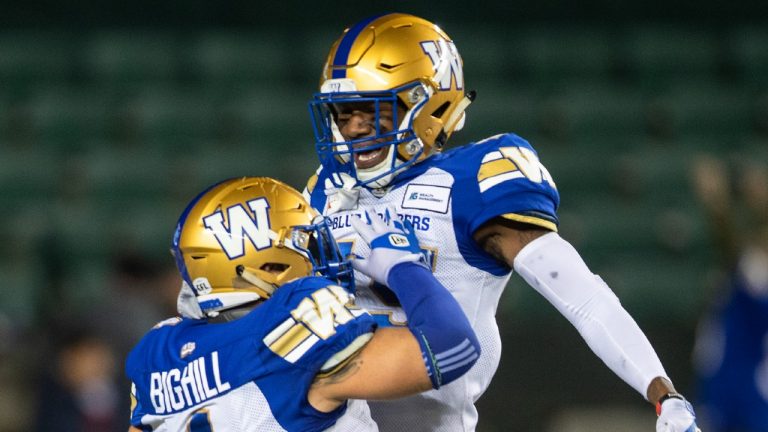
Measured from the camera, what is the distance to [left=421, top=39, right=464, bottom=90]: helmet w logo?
3.00 meters

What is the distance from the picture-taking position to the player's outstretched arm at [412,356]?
7.91 feet

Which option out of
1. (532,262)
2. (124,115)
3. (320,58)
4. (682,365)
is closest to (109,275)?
(124,115)

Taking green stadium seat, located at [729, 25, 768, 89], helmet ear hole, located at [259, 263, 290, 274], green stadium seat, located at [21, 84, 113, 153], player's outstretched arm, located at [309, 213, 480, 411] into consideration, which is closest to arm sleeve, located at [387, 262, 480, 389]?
player's outstretched arm, located at [309, 213, 480, 411]

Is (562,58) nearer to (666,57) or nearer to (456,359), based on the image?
(666,57)

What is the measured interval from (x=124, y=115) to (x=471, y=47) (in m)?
2.36

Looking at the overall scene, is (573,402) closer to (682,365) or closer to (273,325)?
(682,365)

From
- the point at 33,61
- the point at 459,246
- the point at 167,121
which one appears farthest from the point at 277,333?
the point at 33,61

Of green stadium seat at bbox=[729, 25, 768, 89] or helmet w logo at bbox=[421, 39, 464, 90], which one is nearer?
helmet w logo at bbox=[421, 39, 464, 90]

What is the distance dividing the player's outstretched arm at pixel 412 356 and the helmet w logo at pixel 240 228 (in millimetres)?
316

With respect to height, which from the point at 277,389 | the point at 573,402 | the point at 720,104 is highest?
the point at 277,389

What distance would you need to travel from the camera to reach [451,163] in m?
2.95

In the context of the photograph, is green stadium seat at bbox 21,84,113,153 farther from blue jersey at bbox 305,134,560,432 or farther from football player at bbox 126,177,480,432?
football player at bbox 126,177,480,432

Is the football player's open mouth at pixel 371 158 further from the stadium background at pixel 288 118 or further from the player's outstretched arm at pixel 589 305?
the stadium background at pixel 288 118

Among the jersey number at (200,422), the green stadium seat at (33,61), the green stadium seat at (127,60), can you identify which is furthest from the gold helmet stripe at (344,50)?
the green stadium seat at (33,61)
